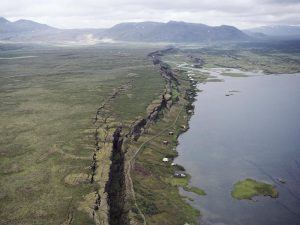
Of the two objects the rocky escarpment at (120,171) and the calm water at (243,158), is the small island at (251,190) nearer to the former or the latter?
the calm water at (243,158)

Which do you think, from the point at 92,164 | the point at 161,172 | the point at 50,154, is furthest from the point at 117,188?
the point at 50,154

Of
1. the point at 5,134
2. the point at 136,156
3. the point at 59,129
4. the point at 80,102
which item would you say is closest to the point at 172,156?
the point at 136,156

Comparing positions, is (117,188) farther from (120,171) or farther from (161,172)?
(161,172)

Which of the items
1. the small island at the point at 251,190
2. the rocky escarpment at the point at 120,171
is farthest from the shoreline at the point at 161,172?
the small island at the point at 251,190

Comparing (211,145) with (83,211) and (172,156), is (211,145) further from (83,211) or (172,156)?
(83,211)

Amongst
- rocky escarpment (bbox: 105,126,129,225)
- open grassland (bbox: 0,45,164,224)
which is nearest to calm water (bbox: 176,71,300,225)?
rocky escarpment (bbox: 105,126,129,225)
